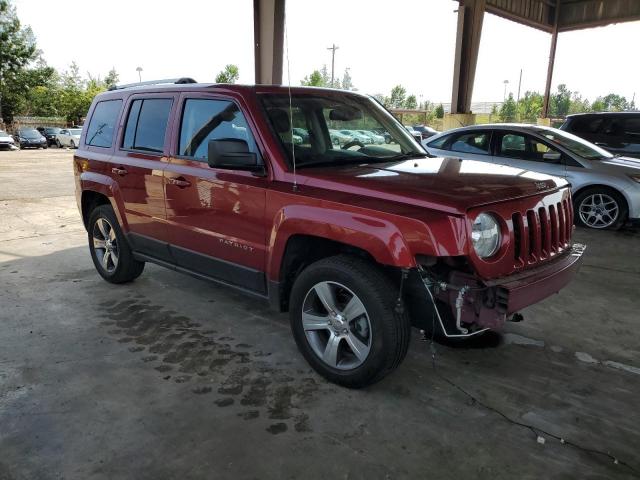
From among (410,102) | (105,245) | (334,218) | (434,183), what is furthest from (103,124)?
(410,102)

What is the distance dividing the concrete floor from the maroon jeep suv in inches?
16.1

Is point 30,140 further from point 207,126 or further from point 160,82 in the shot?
point 207,126

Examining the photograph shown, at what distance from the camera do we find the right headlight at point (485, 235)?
2.69 metres

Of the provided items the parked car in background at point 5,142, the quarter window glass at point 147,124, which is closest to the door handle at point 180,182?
the quarter window glass at point 147,124

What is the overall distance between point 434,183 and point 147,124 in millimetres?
2587

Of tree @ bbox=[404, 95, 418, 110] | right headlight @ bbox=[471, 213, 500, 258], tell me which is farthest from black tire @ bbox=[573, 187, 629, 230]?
tree @ bbox=[404, 95, 418, 110]

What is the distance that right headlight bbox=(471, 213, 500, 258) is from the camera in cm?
269

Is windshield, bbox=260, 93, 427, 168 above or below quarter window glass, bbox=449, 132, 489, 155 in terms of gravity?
above

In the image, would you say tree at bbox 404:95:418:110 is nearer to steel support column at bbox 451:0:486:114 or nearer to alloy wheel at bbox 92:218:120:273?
steel support column at bbox 451:0:486:114

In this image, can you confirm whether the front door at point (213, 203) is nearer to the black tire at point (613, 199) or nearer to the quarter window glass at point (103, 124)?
the quarter window glass at point (103, 124)

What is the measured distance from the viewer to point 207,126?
378 centimetres

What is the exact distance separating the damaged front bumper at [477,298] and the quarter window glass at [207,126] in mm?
1562

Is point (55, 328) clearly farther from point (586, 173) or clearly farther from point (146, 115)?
point (586, 173)

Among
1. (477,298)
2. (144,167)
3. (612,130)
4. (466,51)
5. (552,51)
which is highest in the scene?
(552,51)
